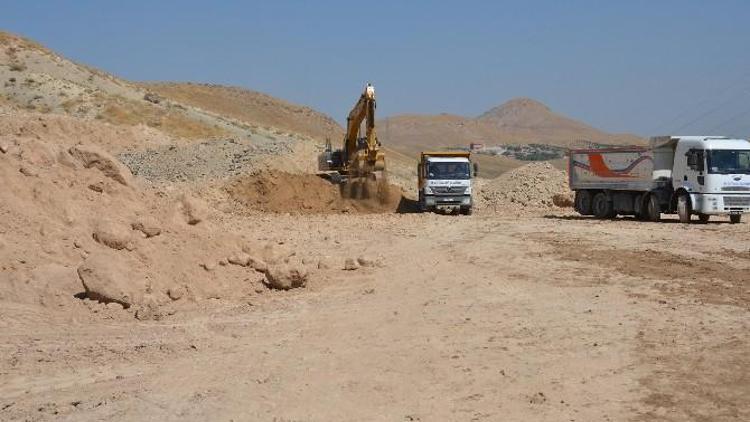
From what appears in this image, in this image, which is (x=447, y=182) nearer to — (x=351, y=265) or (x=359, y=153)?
(x=359, y=153)

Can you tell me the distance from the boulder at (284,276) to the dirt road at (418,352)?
256 millimetres

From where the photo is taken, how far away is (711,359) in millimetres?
9852

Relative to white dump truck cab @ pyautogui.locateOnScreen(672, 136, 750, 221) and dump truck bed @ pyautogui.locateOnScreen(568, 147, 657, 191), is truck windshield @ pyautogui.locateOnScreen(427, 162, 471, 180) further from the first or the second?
white dump truck cab @ pyautogui.locateOnScreen(672, 136, 750, 221)

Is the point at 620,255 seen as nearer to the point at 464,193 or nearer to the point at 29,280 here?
the point at 29,280

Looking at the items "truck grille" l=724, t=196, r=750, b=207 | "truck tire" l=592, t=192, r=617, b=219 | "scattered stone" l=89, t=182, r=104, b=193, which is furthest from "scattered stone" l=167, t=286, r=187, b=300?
"truck tire" l=592, t=192, r=617, b=219

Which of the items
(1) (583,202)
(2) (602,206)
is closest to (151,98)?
(1) (583,202)

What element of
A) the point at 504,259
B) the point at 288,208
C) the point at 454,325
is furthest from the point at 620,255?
the point at 288,208

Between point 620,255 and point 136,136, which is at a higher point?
point 136,136

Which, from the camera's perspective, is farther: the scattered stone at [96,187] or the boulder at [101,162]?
A: the boulder at [101,162]

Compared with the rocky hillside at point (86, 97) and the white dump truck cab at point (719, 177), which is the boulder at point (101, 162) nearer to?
the white dump truck cab at point (719, 177)

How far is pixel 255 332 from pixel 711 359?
5.69 m

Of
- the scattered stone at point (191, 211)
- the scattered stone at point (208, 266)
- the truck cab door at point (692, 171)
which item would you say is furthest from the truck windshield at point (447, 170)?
the scattered stone at point (208, 266)

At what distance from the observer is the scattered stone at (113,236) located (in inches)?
536

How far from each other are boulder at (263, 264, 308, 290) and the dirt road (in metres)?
0.26
